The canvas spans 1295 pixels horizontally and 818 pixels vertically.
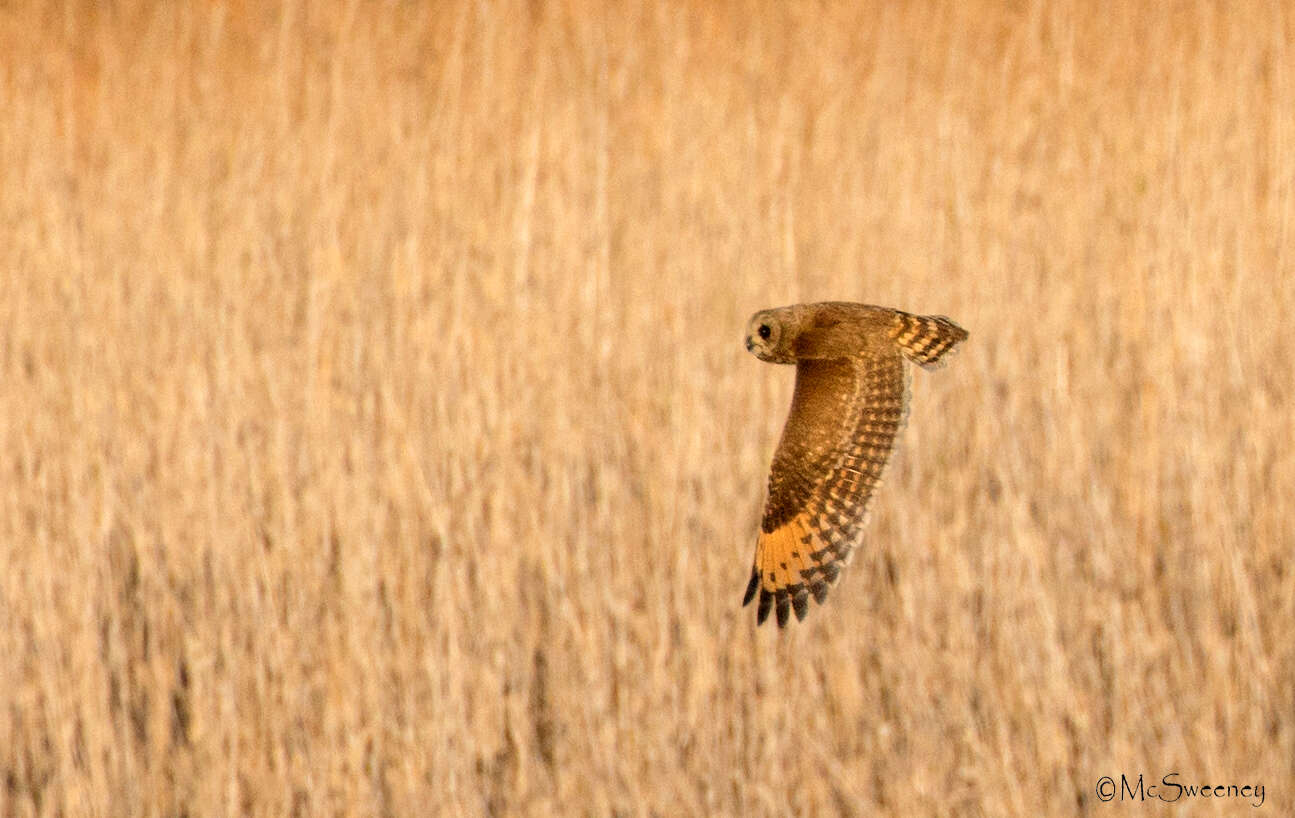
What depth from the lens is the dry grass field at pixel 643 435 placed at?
2.54m

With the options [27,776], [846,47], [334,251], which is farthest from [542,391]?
[27,776]

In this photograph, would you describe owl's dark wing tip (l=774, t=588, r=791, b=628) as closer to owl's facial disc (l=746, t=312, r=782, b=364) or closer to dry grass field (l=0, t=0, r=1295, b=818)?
owl's facial disc (l=746, t=312, r=782, b=364)

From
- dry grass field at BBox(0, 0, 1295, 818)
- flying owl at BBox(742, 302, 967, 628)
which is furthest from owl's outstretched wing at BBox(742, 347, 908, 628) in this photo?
dry grass field at BBox(0, 0, 1295, 818)

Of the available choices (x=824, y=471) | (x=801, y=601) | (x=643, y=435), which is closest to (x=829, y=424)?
(x=824, y=471)

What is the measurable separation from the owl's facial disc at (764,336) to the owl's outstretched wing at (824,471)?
0.08 meters

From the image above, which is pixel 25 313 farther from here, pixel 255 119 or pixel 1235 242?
pixel 1235 242

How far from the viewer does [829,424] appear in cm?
158

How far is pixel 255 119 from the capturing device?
2.81 meters

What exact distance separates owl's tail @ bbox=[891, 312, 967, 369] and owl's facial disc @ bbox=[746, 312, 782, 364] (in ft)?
0.38

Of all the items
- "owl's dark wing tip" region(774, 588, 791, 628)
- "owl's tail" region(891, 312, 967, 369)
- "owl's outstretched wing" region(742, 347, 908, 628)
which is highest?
"owl's tail" region(891, 312, 967, 369)

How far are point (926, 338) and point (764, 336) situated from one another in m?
0.15

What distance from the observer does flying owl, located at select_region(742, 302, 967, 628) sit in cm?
152

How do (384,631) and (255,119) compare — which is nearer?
(384,631)

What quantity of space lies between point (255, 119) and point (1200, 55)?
60.8 inches
